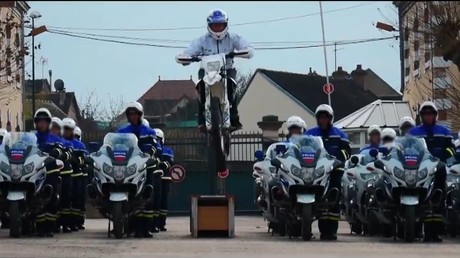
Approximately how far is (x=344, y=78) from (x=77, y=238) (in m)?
47.4

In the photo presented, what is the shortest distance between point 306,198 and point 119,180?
114 inches

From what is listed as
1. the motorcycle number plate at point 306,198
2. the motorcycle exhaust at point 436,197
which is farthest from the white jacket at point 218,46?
the motorcycle exhaust at point 436,197

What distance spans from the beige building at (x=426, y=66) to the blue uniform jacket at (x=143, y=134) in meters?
4.97

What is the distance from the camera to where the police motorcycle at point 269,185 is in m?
18.2

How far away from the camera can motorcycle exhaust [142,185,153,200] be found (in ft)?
58.6

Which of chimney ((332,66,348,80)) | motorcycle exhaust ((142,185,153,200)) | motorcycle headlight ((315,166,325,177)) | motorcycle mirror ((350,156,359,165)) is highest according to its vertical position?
chimney ((332,66,348,80))

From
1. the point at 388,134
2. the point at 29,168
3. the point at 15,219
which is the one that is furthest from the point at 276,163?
the point at 15,219

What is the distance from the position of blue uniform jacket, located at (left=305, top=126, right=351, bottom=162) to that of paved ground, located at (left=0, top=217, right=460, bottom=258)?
57.4 inches

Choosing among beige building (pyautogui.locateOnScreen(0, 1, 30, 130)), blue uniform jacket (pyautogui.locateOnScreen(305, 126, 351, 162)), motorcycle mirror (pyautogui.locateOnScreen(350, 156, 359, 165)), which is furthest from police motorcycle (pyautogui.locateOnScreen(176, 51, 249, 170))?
beige building (pyautogui.locateOnScreen(0, 1, 30, 130))

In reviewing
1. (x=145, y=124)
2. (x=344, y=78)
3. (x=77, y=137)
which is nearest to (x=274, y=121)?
(x=77, y=137)

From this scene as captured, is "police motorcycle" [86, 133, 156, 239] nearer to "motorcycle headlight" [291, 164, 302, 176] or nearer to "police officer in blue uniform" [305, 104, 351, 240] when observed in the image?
"motorcycle headlight" [291, 164, 302, 176]

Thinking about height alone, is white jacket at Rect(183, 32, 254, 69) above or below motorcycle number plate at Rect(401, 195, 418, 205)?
above

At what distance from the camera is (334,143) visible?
728 inches

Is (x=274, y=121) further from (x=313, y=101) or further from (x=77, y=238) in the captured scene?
(x=313, y=101)
